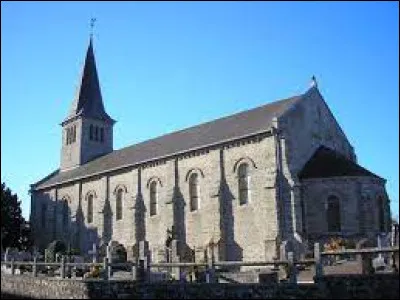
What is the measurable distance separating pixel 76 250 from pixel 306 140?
2016cm

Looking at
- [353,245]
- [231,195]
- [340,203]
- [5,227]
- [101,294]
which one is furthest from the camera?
[5,227]

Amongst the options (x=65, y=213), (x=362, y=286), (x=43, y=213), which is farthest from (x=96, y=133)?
(x=362, y=286)

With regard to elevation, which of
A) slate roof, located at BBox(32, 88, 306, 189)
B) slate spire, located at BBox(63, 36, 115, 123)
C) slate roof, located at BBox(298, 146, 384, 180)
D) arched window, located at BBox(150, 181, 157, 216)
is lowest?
arched window, located at BBox(150, 181, 157, 216)

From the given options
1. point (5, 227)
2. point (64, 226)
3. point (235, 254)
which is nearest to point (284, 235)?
point (235, 254)

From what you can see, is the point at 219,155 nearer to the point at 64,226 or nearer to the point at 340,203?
the point at 340,203

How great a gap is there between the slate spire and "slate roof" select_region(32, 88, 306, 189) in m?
5.69

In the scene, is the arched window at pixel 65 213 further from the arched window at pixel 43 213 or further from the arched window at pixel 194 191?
the arched window at pixel 194 191

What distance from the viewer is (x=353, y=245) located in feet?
95.2

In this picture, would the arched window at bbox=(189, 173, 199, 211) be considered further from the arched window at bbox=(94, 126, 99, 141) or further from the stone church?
the arched window at bbox=(94, 126, 99, 141)

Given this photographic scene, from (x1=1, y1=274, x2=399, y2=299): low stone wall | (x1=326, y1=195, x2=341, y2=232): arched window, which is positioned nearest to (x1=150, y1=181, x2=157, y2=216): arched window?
(x1=326, y1=195, x2=341, y2=232): arched window

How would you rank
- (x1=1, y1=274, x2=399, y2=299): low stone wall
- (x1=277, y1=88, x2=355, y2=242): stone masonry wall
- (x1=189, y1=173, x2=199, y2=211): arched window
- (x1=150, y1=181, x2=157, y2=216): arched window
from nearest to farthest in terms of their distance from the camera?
1. (x1=1, y1=274, x2=399, y2=299): low stone wall
2. (x1=277, y1=88, x2=355, y2=242): stone masonry wall
3. (x1=189, y1=173, x2=199, y2=211): arched window
4. (x1=150, y1=181, x2=157, y2=216): arched window

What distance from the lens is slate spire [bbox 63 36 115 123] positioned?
5300cm

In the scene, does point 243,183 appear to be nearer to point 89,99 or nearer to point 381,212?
point 381,212

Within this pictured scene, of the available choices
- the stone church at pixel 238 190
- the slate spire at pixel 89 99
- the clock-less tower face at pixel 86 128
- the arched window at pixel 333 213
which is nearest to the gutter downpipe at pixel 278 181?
the stone church at pixel 238 190
